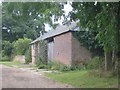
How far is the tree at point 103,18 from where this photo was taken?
1477 cm

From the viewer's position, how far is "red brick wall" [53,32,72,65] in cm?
3306

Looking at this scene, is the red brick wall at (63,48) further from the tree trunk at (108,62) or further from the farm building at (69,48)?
the tree trunk at (108,62)

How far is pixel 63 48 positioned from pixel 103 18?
20.1m

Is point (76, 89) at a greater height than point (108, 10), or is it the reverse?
point (108, 10)

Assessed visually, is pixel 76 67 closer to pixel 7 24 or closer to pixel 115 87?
pixel 115 87

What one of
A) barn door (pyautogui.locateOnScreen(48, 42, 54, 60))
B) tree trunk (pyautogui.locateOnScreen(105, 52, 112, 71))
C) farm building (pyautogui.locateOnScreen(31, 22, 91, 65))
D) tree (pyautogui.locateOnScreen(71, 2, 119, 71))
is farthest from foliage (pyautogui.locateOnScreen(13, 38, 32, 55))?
tree (pyautogui.locateOnScreen(71, 2, 119, 71))

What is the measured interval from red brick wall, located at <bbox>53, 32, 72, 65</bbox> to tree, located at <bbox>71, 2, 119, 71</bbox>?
1348cm

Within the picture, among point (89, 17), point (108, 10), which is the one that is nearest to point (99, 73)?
point (89, 17)

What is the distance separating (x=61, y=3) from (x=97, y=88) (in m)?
4.65

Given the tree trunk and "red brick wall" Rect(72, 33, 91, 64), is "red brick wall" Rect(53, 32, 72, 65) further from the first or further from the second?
the tree trunk

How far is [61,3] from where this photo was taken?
605 inches

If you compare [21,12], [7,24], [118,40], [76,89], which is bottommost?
[76,89]

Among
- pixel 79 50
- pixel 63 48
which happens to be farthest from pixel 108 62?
pixel 63 48

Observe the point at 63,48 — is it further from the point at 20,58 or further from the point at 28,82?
the point at 20,58
